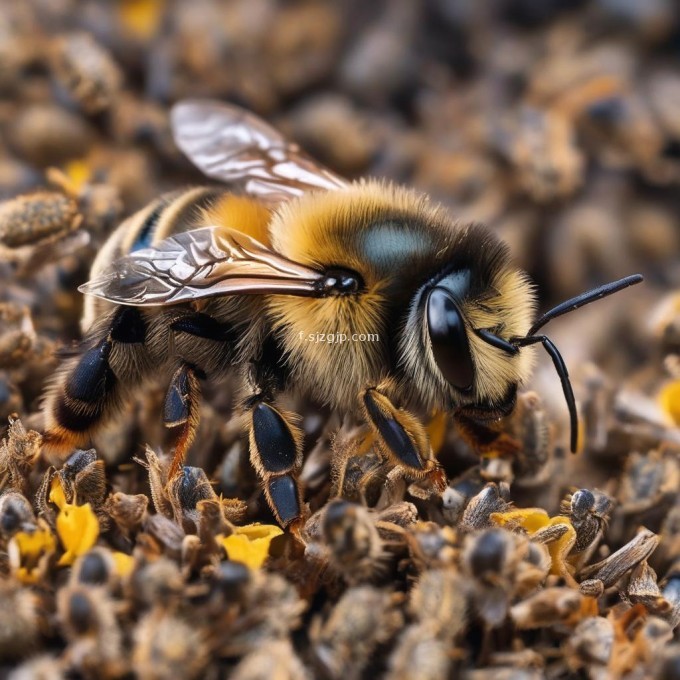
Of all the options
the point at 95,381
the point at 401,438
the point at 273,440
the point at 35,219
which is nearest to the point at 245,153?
the point at 35,219

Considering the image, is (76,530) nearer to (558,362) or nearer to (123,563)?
(123,563)

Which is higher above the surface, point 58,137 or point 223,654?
point 58,137

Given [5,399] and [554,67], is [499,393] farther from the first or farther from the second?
[554,67]

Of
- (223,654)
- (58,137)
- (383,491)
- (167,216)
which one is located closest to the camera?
(223,654)

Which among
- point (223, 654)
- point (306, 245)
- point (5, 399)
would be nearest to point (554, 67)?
point (306, 245)

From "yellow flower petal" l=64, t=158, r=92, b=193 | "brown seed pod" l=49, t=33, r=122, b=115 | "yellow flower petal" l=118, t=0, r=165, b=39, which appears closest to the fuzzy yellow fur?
"yellow flower petal" l=64, t=158, r=92, b=193
